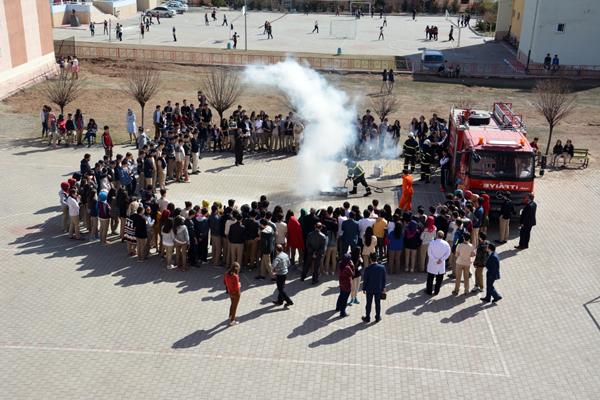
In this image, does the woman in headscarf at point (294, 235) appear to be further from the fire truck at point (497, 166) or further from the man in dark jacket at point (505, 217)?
the fire truck at point (497, 166)

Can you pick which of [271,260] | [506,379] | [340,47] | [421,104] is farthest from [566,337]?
[340,47]

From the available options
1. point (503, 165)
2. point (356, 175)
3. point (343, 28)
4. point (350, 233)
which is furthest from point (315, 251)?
point (343, 28)

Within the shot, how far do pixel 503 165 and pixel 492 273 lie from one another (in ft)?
18.2

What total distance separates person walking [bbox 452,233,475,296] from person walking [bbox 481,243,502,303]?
41 cm

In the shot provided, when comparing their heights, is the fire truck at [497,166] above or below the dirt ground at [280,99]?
above

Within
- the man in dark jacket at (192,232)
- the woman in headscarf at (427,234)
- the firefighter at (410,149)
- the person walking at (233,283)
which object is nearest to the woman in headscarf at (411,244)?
the woman in headscarf at (427,234)

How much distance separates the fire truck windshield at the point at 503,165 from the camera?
Answer: 1998 centimetres

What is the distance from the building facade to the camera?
120 ft

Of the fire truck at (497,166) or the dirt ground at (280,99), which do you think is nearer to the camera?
the fire truck at (497,166)

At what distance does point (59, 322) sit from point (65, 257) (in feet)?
11.1

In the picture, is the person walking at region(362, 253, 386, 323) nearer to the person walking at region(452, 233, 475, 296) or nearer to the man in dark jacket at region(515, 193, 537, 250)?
the person walking at region(452, 233, 475, 296)

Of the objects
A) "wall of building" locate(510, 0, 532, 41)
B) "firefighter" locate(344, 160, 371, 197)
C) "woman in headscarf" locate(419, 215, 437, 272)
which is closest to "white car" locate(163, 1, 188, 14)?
"wall of building" locate(510, 0, 532, 41)

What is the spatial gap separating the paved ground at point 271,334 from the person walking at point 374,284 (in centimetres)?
39

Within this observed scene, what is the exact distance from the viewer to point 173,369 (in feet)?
42.3
